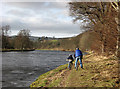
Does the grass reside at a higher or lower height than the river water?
higher

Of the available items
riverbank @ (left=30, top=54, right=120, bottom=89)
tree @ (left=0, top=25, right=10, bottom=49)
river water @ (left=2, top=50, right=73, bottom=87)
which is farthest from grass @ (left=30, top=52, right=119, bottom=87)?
tree @ (left=0, top=25, right=10, bottom=49)

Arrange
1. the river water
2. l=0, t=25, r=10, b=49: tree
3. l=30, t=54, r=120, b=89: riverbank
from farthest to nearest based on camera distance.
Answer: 1. l=0, t=25, r=10, b=49: tree
2. the river water
3. l=30, t=54, r=120, b=89: riverbank

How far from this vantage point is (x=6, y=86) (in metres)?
12.3

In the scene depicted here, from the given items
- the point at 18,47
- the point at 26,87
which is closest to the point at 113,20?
the point at 26,87

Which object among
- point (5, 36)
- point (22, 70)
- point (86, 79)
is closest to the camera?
point (86, 79)

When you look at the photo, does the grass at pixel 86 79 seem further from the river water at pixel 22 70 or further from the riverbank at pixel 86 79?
the river water at pixel 22 70

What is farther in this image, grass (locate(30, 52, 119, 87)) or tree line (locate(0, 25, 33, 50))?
tree line (locate(0, 25, 33, 50))

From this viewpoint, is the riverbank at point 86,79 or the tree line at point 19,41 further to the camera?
the tree line at point 19,41

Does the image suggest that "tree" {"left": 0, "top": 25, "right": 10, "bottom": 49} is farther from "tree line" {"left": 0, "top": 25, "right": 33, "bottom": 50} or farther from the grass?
the grass

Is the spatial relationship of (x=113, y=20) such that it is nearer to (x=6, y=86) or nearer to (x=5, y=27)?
(x=6, y=86)

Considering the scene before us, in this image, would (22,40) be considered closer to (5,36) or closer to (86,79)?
(5,36)

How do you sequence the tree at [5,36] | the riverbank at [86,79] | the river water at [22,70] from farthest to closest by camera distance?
1. the tree at [5,36]
2. the river water at [22,70]
3. the riverbank at [86,79]

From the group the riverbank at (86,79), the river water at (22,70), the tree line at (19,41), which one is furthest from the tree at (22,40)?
the riverbank at (86,79)

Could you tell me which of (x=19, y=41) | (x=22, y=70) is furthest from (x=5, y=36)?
(x=22, y=70)
